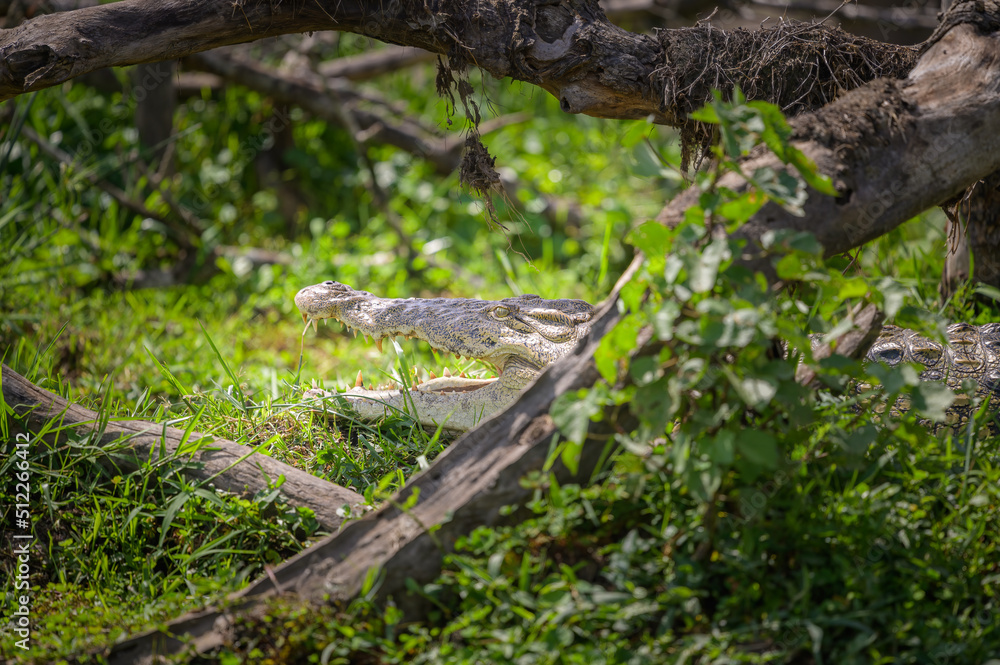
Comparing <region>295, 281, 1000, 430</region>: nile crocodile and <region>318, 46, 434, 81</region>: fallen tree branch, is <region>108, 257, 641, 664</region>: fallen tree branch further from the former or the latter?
<region>318, 46, 434, 81</region>: fallen tree branch

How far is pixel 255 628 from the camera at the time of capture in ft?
6.61

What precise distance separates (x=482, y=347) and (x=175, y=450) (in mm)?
1322

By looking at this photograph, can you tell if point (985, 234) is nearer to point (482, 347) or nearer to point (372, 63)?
point (482, 347)

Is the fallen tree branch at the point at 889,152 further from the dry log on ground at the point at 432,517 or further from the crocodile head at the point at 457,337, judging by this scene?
the crocodile head at the point at 457,337

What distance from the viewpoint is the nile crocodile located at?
315 cm

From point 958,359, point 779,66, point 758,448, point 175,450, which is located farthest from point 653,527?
point 779,66

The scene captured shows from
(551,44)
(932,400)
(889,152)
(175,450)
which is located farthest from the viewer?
(551,44)

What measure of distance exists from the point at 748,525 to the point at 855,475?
434 mm

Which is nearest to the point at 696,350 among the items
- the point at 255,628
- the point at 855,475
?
the point at 855,475

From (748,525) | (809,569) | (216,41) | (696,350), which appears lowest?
(809,569)

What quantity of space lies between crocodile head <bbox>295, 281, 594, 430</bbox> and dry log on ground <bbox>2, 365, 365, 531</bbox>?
0.62m

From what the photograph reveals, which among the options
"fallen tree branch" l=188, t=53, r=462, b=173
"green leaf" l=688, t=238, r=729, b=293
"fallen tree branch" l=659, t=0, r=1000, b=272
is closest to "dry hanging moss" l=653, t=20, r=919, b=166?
"fallen tree branch" l=659, t=0, r=1000, b=272

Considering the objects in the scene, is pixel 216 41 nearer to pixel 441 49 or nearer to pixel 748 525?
pixel 441 49

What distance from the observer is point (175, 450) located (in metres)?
2.68
